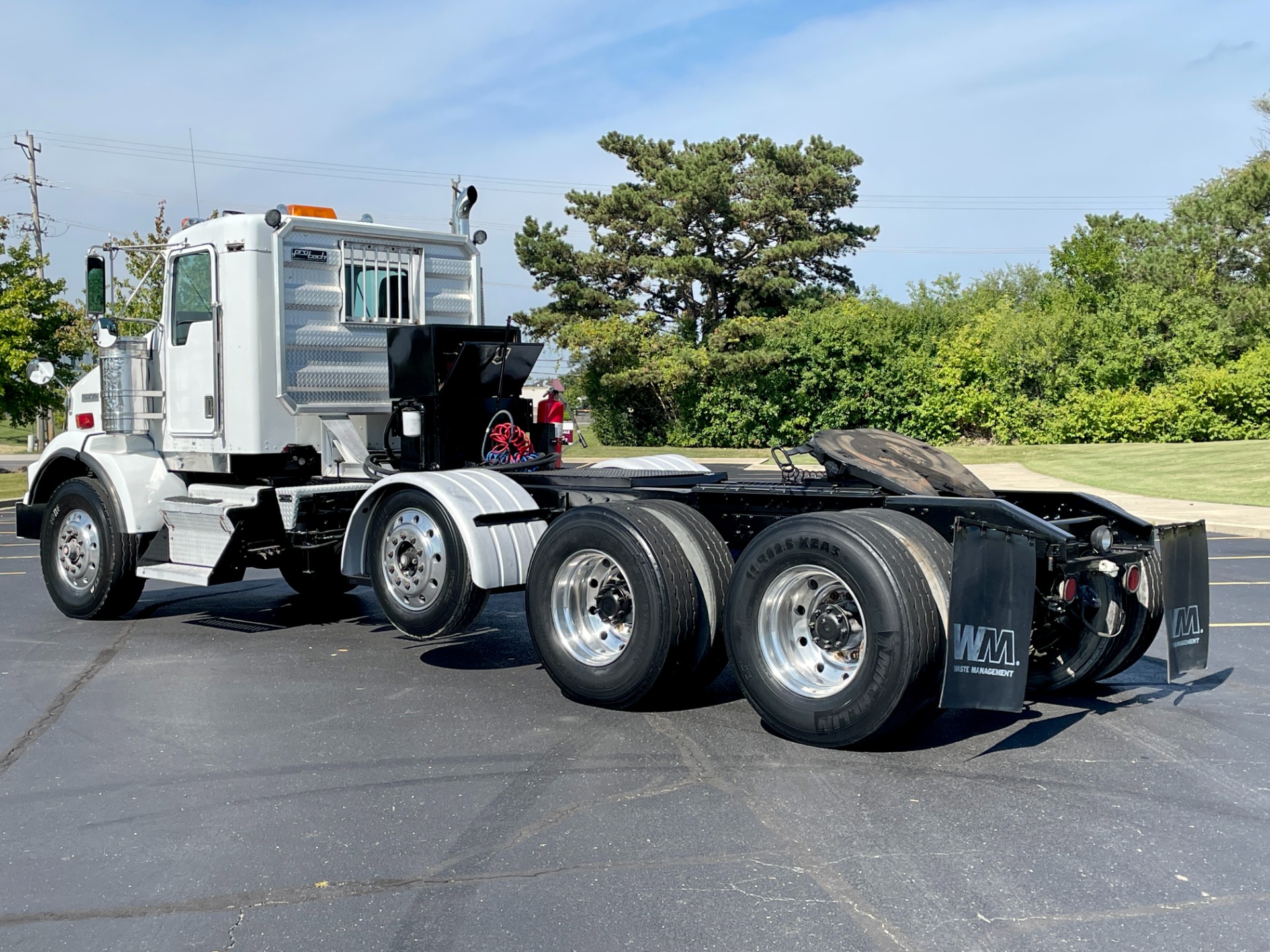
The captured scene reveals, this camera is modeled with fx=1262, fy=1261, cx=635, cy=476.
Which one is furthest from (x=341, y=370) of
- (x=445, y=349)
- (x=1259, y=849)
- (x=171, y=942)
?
(x=1259, y=849)

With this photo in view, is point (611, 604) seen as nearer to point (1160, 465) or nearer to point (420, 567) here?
point (420, 567)

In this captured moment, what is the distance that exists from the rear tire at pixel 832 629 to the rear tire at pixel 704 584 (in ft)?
0.85

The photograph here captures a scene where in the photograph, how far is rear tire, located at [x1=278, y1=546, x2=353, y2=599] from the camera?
32.3ft

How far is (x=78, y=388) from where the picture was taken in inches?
408

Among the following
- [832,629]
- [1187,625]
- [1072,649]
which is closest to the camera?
[832,629]

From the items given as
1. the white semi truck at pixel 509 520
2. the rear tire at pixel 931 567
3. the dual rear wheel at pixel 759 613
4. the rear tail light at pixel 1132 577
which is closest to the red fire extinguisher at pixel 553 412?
the white semi truck at pixel 509 520

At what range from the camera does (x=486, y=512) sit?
7426 millimetres

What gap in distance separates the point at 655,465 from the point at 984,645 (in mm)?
4055

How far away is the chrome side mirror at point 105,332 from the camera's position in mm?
9484

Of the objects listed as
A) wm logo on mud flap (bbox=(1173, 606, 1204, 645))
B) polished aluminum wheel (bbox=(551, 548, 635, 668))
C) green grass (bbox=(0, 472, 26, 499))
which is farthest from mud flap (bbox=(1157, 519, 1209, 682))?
green grass (bbox=(0, 472, 26, 499))

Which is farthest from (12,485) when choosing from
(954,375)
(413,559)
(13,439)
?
(13,439)

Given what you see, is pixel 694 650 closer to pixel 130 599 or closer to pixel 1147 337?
pixel 130 599

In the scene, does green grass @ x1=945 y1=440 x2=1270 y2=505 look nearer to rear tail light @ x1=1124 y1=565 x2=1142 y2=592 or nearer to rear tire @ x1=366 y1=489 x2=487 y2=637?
rear tail light @ x1=1124 y1=565 x2=1142 y2=592

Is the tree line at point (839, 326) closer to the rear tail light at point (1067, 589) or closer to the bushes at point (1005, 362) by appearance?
the bushes at point (1005, 362)
